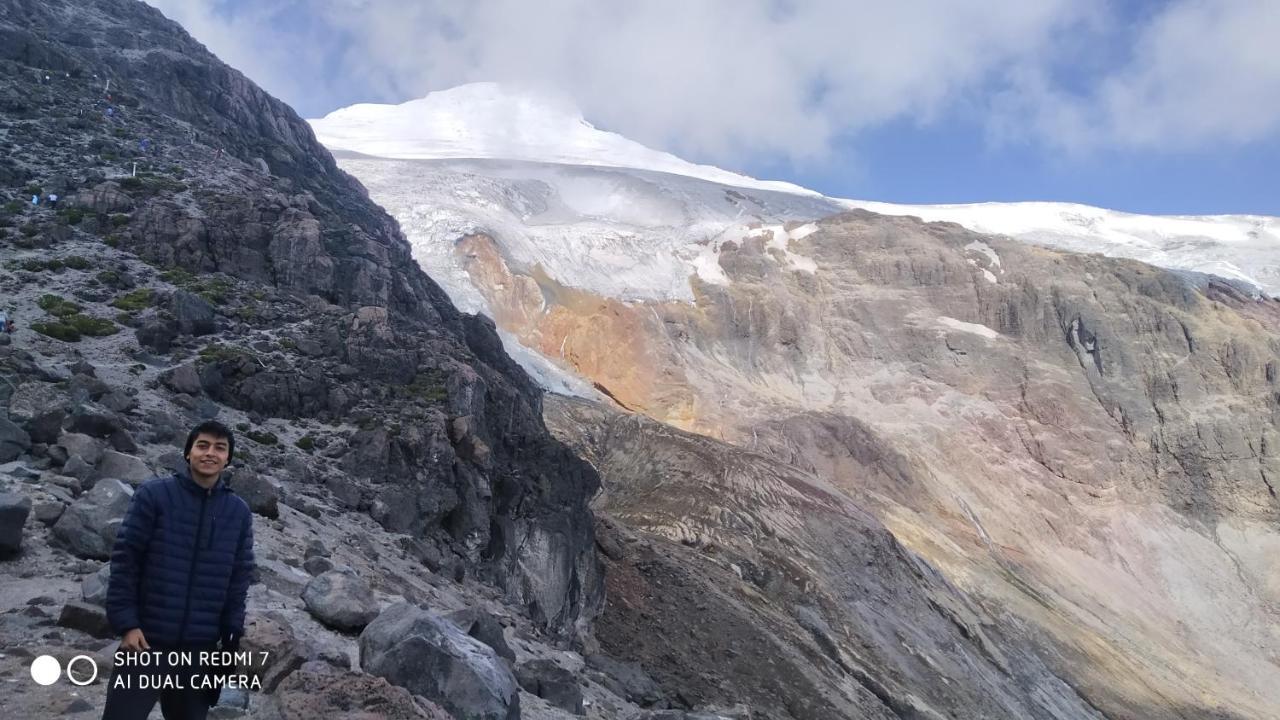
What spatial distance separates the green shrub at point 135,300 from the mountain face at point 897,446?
61.0 ft

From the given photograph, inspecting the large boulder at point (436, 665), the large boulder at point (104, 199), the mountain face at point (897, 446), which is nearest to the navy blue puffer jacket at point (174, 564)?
the large boulder at point (436, 665)

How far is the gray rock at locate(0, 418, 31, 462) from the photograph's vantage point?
37.1 ft

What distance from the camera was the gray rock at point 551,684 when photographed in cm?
1370

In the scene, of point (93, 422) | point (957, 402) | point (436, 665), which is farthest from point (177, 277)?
point (957, 402)

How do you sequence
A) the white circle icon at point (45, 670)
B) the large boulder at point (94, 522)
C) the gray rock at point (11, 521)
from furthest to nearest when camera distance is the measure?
the large boulder at point (94, 522) < the gray rock at point (11, 521) < the white circle icon at point (45, 670)

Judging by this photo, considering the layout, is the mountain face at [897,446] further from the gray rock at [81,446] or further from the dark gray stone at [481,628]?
the gray rock at [81,446]

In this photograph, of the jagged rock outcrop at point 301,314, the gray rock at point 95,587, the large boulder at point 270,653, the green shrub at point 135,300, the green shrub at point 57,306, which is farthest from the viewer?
the jagged rock outcrop at point 301,314

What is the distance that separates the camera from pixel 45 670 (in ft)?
24.2

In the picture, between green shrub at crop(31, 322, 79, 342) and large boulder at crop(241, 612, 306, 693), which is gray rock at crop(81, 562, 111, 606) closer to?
large boulder at crop(241, 612, 306, 693)

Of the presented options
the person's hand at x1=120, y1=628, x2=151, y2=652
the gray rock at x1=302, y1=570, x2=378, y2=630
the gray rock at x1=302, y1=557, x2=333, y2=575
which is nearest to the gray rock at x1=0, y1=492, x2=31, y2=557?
the gray rock at x1=302, y1=570, x2=378, y2=630

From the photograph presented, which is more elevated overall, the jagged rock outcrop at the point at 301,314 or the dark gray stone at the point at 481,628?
the jagged rock outcrop at the point at 301,314

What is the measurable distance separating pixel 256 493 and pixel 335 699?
767 centimetres

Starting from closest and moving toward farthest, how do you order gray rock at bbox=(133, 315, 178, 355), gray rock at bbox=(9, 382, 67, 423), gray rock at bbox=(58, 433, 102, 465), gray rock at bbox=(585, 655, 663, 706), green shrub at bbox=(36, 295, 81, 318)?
gray rock at bbox=(58, 433, 102, 465) → gray rock at bbox=(9, 382, 67, 423) → green shrub at bbox=(36, 295, 81, 318) → gray rock at bbox=(585, 655, 663, 706) → gray rock at bbox=(133, 315, 178, 355)

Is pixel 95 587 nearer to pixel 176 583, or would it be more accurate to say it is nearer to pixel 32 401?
pixel 176 583
